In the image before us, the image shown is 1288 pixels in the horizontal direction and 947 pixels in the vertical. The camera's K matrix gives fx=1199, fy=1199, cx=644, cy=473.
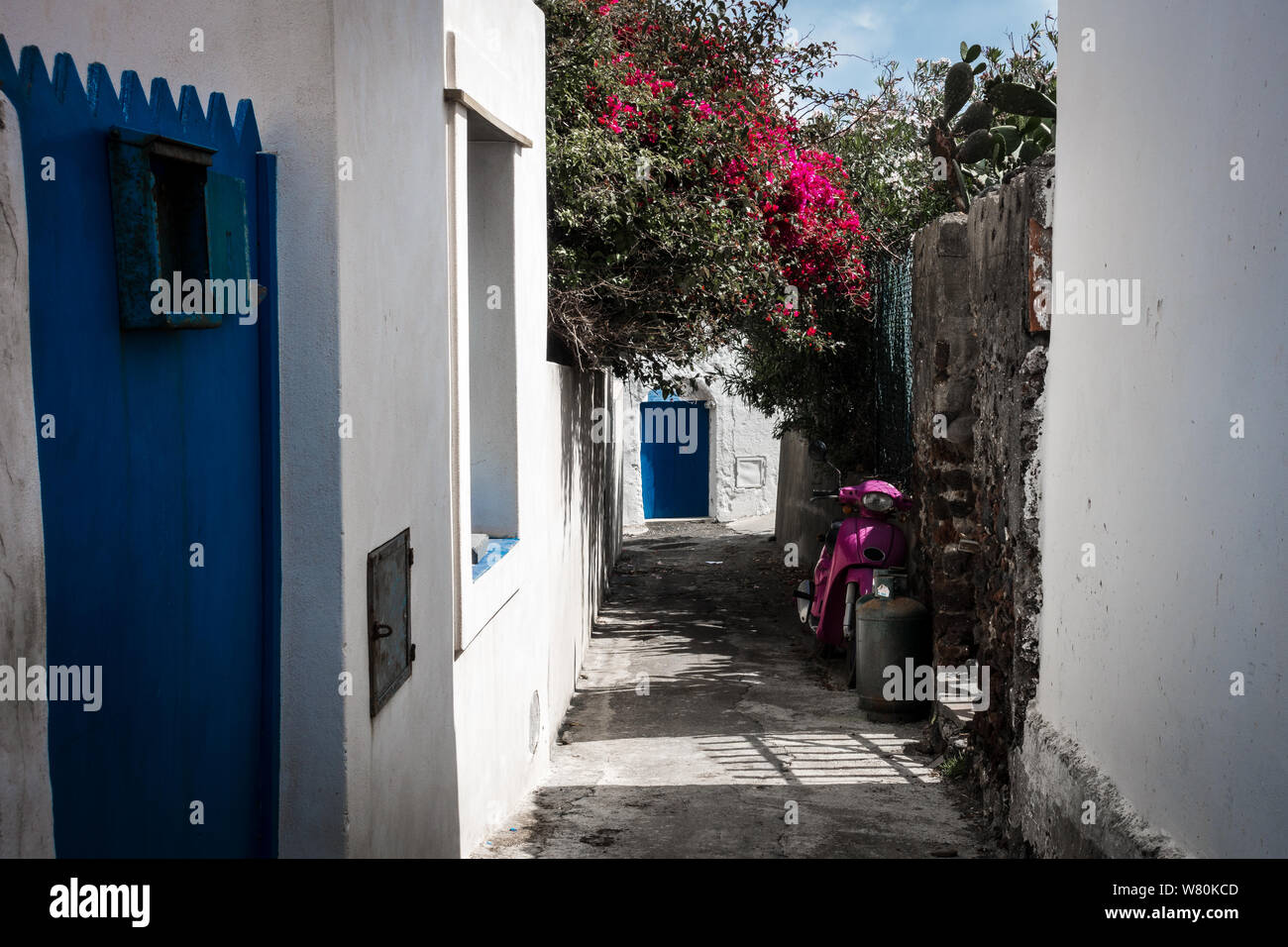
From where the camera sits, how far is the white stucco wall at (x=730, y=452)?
19906 millimetres

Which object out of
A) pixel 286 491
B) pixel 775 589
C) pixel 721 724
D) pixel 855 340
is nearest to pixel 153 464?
pixel 286 491

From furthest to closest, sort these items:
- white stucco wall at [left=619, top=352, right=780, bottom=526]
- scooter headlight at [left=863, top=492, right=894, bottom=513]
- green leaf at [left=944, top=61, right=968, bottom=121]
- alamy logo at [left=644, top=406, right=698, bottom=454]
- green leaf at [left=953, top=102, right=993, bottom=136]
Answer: alamy logo at [left=644, top=406, right=698, bottom=454] < white stucco wall at [left=619, top=352, right=780, bottom=526] < scooter headlight at [left=863, top=492, right=894, bottom=513] < green leaf at [left=944, top=61, right=968, bottom=121] < green leaf at [left=953, top=102, right=993, bottom=136]

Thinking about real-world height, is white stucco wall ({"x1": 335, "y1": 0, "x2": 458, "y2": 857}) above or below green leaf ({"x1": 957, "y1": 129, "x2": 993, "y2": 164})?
below

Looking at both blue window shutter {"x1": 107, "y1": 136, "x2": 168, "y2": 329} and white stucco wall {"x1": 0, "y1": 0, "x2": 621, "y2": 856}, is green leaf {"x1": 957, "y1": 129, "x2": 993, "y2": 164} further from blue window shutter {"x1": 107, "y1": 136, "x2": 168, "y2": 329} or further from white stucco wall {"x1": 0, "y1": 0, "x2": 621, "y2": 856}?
blue window shutter {"x1": 107, "y1": 136, "x2": 168, "y2": 329}

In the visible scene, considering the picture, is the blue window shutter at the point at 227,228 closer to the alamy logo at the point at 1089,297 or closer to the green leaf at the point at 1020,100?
the alamy logo at the point at 1089,297

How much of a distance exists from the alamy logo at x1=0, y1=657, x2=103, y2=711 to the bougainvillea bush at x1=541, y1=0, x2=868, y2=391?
5.32 m

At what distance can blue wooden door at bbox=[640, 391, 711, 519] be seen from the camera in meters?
21.1

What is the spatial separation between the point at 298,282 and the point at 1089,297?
2785 millimetres

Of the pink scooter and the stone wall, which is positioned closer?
the stone wall

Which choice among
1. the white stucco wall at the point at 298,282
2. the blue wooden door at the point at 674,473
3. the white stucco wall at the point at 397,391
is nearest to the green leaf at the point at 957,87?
the white stucco wall at the point at 397,391

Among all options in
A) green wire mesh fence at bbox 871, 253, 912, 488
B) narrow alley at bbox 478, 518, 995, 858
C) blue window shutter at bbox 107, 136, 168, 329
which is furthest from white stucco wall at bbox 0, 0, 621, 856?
green wire mesh fence at bbox 871, 253, 912, 488

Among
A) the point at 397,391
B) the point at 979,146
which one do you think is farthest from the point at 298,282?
the point at 979,146

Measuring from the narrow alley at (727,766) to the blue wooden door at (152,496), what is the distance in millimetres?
2284

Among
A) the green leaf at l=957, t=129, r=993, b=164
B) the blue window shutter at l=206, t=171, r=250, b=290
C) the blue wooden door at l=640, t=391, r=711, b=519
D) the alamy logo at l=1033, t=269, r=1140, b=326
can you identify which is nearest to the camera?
the blue window shutter at l=206, t=171, r=250, b=290
